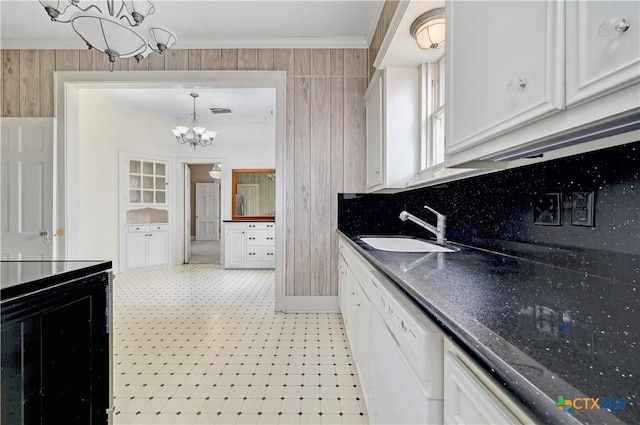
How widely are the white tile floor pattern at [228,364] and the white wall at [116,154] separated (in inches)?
57.4

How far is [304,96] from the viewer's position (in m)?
3.13

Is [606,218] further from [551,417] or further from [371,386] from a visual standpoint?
[371,386]

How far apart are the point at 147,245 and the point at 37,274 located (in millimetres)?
4740

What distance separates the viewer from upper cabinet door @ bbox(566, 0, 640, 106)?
0.47m

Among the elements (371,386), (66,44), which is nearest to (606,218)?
(371,386)

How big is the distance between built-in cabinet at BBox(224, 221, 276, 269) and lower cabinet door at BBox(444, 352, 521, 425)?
4.92 m

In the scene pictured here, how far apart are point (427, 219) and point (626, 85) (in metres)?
1.88

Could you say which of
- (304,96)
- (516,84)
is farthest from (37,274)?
(304,96)

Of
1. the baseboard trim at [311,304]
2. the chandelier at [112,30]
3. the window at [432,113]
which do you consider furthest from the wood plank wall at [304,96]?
the chandelier at [112,30]

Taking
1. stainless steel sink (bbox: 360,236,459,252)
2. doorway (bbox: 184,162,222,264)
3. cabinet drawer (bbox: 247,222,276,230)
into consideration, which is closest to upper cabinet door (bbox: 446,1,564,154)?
stainless steel sink (bbox: 360,236,459,252)

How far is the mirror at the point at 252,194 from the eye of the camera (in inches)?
226

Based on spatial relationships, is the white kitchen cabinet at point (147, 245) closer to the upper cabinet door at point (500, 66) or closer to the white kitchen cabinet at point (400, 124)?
the white kitchen cabinet at point (400, 124)

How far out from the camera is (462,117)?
1037 millimetres

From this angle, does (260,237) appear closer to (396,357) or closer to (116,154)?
(116,154)
